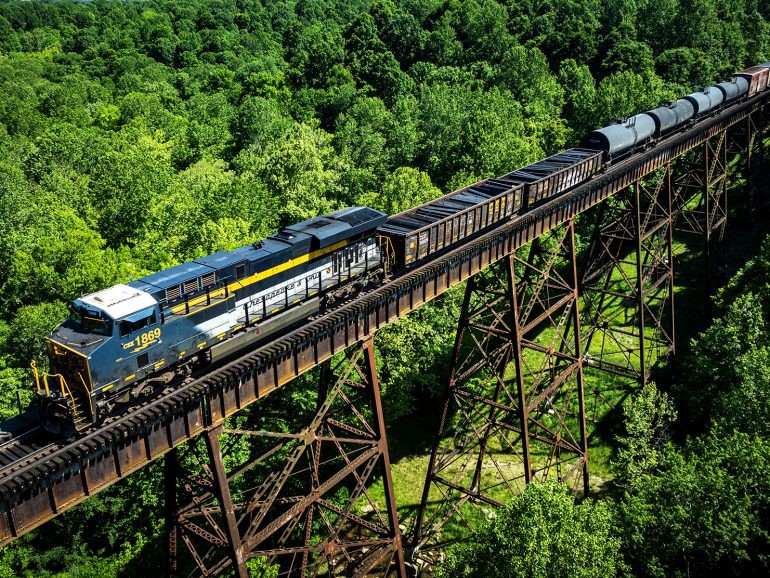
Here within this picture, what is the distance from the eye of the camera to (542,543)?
1816 centimetres

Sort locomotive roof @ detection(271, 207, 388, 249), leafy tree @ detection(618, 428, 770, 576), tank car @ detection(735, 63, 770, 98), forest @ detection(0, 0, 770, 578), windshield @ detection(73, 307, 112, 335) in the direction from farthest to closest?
tank car @ detection(735, 63, 770, 98) → locomotive roof @ detection(271, 207, 388, 249) → forest @ detection(0, 0, 770, 578) → leafy tree @ detection(618, 428, 770, 576) → windshield @ detection(73, 307, 112, 335)

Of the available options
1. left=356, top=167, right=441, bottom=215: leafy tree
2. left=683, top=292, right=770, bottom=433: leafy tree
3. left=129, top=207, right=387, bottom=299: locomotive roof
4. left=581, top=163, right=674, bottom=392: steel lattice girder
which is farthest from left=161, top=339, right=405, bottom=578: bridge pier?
left=356, top=167, right=441, bottom=215: leafy tree

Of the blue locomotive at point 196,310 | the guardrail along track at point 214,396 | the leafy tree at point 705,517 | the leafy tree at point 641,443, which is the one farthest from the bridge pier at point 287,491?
the leafy tree at point 641,443

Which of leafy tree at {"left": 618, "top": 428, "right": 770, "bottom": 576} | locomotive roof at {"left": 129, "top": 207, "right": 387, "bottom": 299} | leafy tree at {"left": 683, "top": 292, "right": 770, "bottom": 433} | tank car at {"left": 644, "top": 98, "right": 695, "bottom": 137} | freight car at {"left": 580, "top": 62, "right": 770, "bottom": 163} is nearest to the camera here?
locomotive roof at {"left": 129, "top": 207, "right": 387, "bottom": 299}

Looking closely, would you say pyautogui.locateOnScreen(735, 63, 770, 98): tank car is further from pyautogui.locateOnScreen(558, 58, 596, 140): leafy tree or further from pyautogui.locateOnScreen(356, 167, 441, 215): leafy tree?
pyautogui.locateOnScreen(356, 167, 441, 215): leafy tree

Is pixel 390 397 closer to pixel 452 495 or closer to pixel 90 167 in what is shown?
pixel 452 495

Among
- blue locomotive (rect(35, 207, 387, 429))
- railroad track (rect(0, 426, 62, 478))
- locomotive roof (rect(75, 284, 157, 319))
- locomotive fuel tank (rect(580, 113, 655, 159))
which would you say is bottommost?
railroad track (rect(0, 426, 62, 478))

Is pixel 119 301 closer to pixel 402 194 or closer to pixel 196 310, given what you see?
pixel 196 310

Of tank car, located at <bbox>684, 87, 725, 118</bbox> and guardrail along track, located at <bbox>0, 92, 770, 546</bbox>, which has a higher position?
tank car, located at <bbox>684, 87, 725, 118</bbox>

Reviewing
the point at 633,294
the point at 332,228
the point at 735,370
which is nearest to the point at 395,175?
the point at 633,294

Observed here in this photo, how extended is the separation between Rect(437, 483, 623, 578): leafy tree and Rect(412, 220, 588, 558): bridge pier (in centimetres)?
561

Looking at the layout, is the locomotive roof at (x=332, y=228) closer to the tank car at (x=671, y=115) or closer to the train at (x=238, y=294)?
the train at (x=238, y=294)

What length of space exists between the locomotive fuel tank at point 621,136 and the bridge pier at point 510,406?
5.38 metres

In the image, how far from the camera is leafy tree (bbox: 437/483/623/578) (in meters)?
18.2
